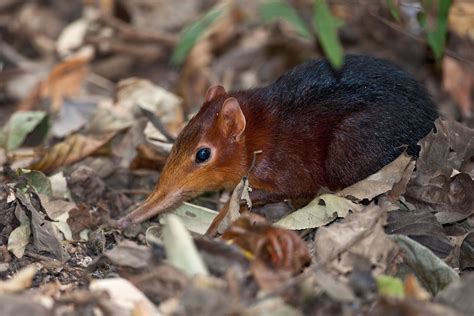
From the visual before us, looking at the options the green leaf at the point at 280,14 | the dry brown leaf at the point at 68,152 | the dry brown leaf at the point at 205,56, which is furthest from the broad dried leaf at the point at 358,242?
the dry brown leaf at the point at 205,56

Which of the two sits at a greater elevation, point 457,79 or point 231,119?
point 231,119

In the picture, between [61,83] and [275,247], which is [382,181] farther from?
[61,83]

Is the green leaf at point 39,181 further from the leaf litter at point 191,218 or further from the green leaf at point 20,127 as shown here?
the green leaf at point 20,127

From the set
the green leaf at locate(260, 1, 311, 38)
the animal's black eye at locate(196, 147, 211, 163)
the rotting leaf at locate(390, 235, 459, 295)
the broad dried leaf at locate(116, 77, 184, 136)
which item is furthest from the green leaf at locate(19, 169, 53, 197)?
the rotting leaf at locate(390, 235, 459, 295)

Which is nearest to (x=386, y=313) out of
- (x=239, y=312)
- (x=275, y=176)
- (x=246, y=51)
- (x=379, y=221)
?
(x=239, y=312)

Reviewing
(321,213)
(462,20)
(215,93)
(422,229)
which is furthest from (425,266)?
(462,20)

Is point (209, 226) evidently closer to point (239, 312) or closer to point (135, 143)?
point (135, 143)
